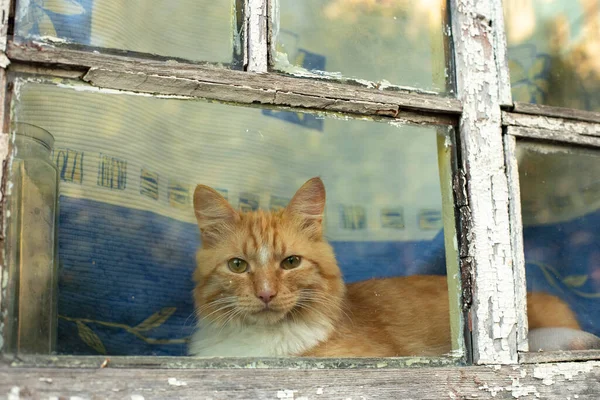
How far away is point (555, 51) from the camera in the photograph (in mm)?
1992

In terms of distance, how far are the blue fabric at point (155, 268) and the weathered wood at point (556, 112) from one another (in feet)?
1.03

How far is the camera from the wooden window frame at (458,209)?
129cm

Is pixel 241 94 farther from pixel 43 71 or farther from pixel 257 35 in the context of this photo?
pixel 43 71

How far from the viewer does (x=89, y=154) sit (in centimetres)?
218

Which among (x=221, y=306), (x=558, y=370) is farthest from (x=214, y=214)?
(x=558, y=370)

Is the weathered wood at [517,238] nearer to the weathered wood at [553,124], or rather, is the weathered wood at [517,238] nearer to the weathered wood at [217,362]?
the weathered wood at [553,124]

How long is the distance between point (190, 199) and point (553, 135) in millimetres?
1458

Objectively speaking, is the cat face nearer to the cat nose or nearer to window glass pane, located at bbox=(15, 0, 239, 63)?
the cat nose

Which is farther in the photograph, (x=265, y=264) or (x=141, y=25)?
(x=265, y=264)

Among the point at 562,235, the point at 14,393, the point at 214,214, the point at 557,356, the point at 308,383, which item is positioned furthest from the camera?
the point at 214,214

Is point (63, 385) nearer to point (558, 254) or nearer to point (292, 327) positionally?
point (292, 327)

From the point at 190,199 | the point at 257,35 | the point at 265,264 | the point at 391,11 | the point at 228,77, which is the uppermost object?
the point at 391,11

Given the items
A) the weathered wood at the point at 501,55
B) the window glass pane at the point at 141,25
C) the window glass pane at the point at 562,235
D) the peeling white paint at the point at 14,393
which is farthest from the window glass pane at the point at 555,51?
the peeling white paint at the point at 14,393

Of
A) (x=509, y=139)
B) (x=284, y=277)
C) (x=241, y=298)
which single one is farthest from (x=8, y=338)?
(x=509, y=139)
